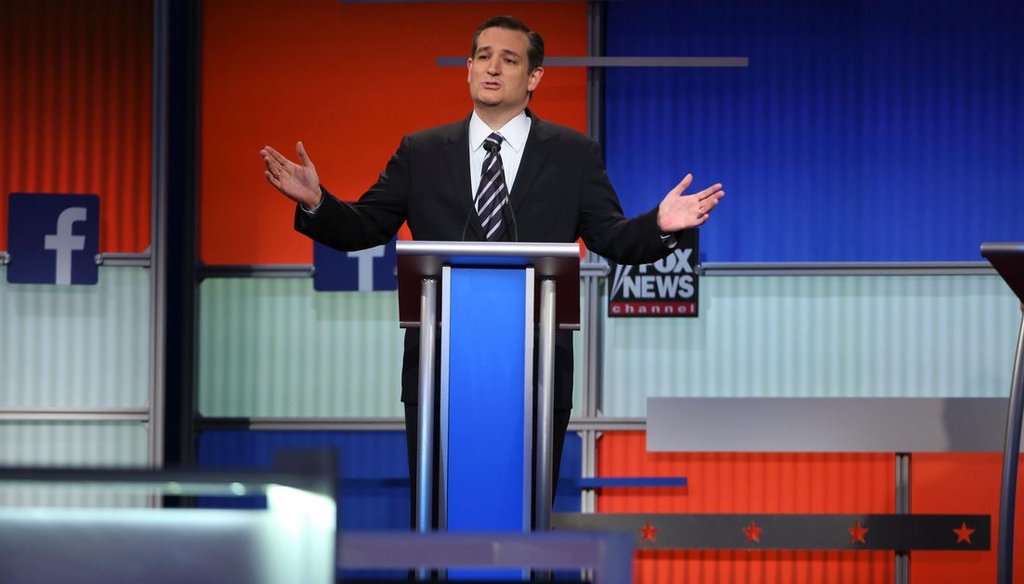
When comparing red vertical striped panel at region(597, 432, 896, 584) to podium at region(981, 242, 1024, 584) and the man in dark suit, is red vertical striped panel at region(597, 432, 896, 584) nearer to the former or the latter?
podium at region(981, 242, 1024, 584)

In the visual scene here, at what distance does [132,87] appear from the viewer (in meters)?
4.24

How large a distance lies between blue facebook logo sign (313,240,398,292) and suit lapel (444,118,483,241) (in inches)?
71.4

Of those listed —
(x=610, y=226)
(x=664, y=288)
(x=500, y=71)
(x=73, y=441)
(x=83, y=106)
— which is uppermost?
(x=83, y=106)

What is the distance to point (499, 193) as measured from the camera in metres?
2.34

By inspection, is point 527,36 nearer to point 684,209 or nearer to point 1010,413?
point 684,209

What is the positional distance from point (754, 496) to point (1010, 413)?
159 centimetres

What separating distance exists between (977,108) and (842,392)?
1.11 metres

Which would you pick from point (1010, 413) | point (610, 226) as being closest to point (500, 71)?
point (610, 226)

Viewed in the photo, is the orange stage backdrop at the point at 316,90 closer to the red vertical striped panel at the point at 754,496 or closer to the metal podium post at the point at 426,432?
the red vertical striped panel at the point at 754,496

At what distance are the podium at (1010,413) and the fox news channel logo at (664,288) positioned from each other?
157 cm

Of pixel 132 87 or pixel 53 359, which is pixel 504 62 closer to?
pixel 132 87

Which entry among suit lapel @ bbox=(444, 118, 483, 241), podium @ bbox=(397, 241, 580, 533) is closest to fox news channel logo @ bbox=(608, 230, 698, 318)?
suit lapel @ bbox=(444, 118, 483, 241)

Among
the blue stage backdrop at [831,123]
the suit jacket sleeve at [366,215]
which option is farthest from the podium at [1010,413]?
the blue stage backdrop at [831,123]

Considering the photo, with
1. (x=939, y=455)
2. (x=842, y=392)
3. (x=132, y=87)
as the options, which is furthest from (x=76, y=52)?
(x=939, y=455)
